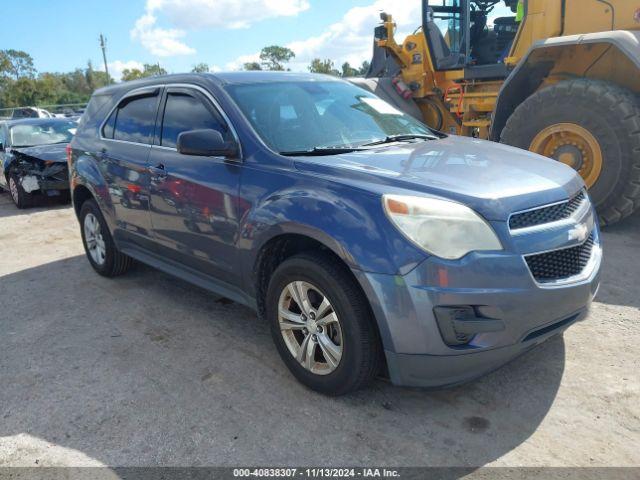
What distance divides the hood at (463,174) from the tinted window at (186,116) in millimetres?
896

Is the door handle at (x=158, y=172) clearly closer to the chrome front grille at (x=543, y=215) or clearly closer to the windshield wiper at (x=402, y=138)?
the windshield wiper at (x=402, y=138)

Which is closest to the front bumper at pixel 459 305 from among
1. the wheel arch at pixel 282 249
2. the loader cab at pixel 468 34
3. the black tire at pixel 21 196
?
the wheel arch at pixel 282 249

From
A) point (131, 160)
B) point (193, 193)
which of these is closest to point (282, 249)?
point (193, 193)

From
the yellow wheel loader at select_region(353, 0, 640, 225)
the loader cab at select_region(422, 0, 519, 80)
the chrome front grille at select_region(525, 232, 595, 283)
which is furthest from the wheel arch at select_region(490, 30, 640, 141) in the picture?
the chrome front grille at select_region(525, 232, 595, 283)

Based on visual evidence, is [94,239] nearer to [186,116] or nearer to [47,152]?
[186,116]

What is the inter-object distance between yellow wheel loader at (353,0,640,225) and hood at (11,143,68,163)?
22.0 ft

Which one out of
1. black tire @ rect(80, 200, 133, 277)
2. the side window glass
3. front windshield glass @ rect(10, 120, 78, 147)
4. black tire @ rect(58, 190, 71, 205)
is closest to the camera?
the side window glass

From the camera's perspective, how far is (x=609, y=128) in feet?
17.3

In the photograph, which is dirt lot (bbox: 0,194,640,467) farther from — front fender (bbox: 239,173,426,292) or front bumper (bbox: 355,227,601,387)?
front fender (bbox: 239,173,426,292)

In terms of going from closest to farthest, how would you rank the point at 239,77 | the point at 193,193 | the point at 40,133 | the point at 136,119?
the point at 193,193 → the point at 239,77 → the point at 136,119 → the point at 40,133

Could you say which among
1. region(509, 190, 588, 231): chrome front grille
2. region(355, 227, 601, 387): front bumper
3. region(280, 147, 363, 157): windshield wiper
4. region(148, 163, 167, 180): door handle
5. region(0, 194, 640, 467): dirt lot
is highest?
region(280, 147, 363, 157): windshield wiper

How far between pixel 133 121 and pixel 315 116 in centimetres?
181


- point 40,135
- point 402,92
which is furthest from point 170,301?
point 40,135

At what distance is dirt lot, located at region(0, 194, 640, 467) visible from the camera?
8.19 feet
